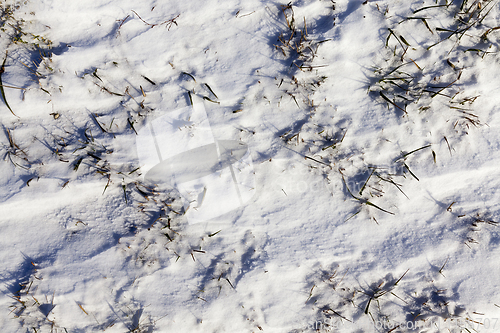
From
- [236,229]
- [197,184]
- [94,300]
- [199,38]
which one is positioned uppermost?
[199,38]

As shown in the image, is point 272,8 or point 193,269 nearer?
point 272,8

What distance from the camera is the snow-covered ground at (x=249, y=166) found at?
231cm

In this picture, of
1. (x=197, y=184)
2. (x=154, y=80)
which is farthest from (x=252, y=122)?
(x=154, y=80)

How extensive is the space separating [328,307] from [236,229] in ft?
3.84

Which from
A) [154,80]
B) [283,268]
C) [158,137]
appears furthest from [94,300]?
[154,80]

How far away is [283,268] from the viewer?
95.5 inches

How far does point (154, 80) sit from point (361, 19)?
1.93 meters

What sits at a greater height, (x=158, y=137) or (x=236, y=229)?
(x=158, y=137)

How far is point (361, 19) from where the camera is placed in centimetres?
225

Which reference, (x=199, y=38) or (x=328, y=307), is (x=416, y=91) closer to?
(x=199, y=38)

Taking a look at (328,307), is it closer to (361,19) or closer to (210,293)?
(210,293)

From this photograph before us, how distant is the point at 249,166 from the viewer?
238 cm

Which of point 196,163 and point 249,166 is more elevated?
point 196,163

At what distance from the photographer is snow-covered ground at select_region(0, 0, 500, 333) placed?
2307mm
